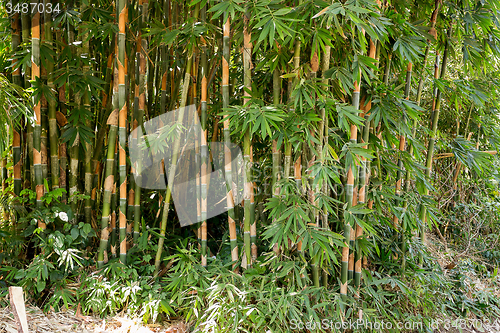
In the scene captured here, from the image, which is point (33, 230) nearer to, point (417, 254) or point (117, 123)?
point (117, 123)

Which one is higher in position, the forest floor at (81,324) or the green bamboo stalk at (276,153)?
the green bamboo stalk at (276,153)

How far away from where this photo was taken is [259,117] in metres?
1.54

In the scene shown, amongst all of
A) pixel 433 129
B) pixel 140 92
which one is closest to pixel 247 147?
pixel 140 92

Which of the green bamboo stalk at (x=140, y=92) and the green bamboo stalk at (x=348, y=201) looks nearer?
the green bamboo stalk at (x=348, y=201)

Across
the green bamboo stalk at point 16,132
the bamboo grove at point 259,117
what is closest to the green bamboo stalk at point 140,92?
the bamboo grove at point 259,117

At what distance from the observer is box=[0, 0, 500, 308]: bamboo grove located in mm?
1561

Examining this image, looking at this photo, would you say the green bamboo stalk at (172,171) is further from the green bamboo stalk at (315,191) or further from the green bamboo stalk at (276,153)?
the green bamboo stalk at (315,191)

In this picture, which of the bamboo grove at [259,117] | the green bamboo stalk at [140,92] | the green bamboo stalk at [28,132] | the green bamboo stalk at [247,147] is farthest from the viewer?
the green bamboo stalk at [140,92]

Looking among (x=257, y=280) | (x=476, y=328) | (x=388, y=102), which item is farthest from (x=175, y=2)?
(x=476, y=328)

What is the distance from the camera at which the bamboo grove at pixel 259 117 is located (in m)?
1.56

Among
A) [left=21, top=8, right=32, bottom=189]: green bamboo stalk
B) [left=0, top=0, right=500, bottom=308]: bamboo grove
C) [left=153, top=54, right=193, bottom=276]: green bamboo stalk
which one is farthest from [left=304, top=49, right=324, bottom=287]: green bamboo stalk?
[left=21, top=8, right=32, bottom=189]: green bamboo stalk

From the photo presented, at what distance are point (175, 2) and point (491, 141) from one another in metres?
2.69

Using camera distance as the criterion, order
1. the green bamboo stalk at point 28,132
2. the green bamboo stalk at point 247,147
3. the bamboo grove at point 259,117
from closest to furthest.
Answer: the bamboo grove at point 259,117 < the green bamboo stalk at point 247,147 < the green bamboo stalk at point 28,132

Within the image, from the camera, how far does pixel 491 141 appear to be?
284 centimetres
